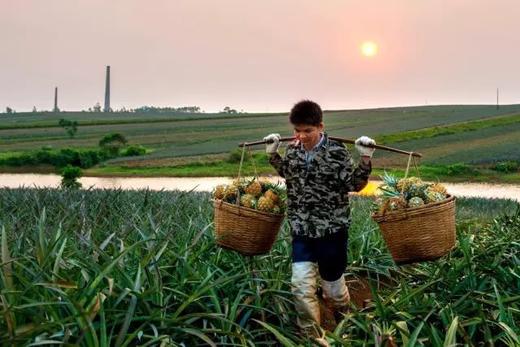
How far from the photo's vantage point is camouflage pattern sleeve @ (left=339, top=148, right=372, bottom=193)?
5180 millimetres

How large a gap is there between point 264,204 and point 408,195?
1.04 metres

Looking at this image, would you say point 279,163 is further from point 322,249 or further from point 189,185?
point 189,185

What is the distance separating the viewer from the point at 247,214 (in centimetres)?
521

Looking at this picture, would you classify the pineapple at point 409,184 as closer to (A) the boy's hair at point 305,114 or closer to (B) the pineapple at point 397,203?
(B) the pineapple at point 397,203

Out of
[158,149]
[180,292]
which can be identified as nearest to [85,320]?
[180,292]

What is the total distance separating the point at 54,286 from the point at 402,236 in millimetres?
2415

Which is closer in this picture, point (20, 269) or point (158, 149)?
point (20, 269)

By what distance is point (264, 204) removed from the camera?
5.31 meters

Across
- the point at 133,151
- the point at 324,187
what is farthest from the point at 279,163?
the point at 133,151

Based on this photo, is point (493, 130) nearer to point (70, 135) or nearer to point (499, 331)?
point (70, 135)

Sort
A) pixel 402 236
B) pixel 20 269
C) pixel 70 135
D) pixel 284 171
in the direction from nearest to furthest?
pixel 20 269 < pixel 402 236 < pixel 284 171 < pixel 70 135

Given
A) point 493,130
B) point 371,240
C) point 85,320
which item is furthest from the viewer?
point 493,130

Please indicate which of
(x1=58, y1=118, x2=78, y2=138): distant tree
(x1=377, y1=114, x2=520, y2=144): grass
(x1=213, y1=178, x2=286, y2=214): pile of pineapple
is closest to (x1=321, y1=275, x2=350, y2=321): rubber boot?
(x1=213, y1=178, x2=286, y2=214): pile of pineapple

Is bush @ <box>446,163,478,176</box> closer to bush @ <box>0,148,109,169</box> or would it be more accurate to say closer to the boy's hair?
bush @ <box>0,148,109,169</box>
